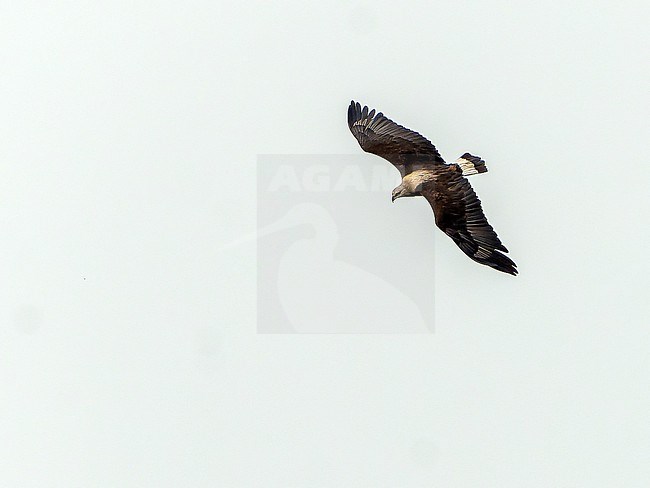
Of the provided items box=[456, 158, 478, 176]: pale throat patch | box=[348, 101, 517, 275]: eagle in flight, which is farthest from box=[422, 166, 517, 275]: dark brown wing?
box=[456, 158, 478, 176]: pale throat patch

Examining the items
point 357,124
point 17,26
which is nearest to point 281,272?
point 357,124

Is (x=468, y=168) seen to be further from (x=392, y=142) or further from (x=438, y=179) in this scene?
(x=392, y=142)

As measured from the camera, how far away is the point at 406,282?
5262 millimetres

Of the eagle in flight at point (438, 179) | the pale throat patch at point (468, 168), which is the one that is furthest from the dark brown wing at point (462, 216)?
the pale throat patch at point (468, 168)

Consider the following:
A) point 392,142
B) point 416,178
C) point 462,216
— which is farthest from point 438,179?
point 392,142

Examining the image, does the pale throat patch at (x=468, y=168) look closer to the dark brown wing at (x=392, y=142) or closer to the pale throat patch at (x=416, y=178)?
the dark brown wing at (x=392, y=142)

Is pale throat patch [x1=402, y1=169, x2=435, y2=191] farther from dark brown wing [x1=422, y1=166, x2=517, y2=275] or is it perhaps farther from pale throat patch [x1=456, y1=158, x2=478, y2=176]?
pale throat patch [x1=456, y1=158, x2=478, y2=176]

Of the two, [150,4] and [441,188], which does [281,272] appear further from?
[150,4]

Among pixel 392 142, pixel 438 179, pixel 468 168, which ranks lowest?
pixel 438 179

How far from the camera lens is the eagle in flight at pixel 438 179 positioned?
4.61m

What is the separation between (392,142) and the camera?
15.7 feet

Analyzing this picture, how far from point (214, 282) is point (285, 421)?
1264mm

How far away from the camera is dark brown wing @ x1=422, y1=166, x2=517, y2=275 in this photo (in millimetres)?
4594

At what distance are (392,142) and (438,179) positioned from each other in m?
0.45
